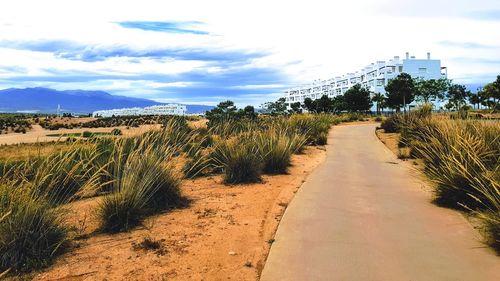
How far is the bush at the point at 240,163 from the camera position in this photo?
11.2 meters

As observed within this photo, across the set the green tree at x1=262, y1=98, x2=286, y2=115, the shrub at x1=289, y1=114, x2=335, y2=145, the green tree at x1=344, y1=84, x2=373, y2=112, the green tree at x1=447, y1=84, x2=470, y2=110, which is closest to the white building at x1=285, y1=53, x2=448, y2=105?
the green tree at x1=447, y1=84, x2=470, y2=110

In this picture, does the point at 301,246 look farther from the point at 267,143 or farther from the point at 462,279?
the point at 267,143

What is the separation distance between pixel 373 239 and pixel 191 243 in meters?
2.53

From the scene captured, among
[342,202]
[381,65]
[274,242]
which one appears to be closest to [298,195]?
[342,202]

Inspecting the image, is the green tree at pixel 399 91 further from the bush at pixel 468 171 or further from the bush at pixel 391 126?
the bush at pixel 468 171

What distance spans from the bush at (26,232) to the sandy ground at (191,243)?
0.23 meters

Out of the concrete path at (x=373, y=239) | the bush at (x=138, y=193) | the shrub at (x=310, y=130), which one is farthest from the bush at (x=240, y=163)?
the shrub at (x=310, y=130)

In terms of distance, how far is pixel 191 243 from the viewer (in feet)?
21.7

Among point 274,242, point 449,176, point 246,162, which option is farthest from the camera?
point 246,162

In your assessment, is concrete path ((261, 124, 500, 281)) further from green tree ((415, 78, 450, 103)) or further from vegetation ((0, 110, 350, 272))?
green tree ((415, 78, 450, 103))

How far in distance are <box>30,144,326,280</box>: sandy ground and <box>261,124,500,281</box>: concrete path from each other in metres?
0.33

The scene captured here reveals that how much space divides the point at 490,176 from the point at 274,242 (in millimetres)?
3212

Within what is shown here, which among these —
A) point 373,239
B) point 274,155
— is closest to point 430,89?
point 274,155

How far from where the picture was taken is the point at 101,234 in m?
6.95
